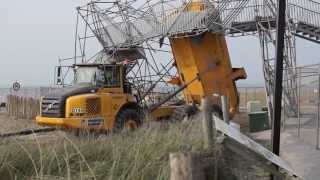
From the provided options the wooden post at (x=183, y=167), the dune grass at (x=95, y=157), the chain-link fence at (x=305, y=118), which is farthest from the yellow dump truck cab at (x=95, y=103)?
the wooden post at (x=183, y=167)

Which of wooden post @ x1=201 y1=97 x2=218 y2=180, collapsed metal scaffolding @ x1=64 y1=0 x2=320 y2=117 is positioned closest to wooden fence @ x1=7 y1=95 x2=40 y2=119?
collapsed metal scaffolding @ x1=64 y1=0 x2=320 y2=117

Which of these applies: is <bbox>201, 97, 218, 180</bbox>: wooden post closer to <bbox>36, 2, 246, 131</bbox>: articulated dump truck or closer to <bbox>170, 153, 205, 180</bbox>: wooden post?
<bbox>170, 153, 205, 180</bbox>: wooden post

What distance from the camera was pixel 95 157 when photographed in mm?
10531

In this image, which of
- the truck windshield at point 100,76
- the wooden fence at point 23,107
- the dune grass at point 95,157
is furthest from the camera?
the wooden fence at point 23,107

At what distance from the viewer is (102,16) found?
28.6m

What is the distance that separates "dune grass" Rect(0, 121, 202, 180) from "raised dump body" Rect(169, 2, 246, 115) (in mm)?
13776

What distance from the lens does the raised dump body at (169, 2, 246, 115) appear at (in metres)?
25.4

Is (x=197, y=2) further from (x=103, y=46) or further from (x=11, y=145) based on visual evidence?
(x=11, y=145)

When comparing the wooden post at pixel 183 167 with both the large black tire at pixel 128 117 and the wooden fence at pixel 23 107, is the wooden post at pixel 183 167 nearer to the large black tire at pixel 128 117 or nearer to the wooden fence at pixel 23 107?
the large black tire at pixel 128 117

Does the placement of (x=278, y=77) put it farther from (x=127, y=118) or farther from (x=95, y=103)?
(x=127, y=118)

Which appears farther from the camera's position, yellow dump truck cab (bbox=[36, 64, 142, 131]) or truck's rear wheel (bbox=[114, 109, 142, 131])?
truck's rear wheel (bbox=[114, 109, 142, 131])

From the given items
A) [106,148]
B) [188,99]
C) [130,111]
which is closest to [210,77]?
[188,99]

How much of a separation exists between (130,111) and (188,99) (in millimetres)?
4859

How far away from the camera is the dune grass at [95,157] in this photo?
9430mm
